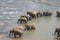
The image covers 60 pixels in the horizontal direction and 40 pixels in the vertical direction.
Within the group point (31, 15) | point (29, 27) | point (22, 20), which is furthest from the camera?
point (31, 15)

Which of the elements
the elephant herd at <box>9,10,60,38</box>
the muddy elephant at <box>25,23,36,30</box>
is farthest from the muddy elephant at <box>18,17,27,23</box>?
the muddy elephant at <box>25,23,36,30</box>

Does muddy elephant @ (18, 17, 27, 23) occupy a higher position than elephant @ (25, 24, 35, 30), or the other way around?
muddy elephant @ (18, 17, 27, 23)

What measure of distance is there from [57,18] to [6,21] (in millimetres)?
3674

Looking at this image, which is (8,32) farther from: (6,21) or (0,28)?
(6,21)

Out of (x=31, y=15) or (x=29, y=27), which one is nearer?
(x=29, y=27)

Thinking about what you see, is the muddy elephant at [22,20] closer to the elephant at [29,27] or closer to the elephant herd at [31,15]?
the elephant herd at [31,15]

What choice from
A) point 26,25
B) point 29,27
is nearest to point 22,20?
point 26,25

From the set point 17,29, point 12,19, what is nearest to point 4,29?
point 17,29

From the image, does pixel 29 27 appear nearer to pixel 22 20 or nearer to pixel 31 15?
pixel 22 20

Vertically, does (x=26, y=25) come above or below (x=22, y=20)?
below

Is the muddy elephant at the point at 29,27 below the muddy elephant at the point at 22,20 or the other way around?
below

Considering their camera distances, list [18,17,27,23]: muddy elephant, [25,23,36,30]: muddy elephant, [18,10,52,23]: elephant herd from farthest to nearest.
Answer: [18,10,52,23]: elephant herd
[18,17,27,23]: muddy elephant
[25,23,36,30]: muddy elephant

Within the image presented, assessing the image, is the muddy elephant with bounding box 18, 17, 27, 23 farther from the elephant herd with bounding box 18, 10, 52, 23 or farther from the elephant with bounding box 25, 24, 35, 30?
the elephant with bounding box 25, 24, 35, 30

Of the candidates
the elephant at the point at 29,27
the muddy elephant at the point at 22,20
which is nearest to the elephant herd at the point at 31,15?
the muddy elephant at the point at 22,20
